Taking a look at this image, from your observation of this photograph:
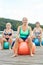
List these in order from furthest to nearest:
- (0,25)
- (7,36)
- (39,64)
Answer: (0,25) < (7,36) < (39,64)

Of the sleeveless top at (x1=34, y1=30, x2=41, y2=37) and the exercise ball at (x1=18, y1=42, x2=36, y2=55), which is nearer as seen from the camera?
the exercise ball at (x1=18, y1=42, x2=36, y2=55)

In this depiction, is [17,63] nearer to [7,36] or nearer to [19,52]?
[19,52]

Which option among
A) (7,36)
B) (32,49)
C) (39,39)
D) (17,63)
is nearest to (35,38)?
(39,39)

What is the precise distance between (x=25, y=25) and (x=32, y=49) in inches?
36.1

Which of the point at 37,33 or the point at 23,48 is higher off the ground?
the point at 37,33

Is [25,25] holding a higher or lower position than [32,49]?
higher

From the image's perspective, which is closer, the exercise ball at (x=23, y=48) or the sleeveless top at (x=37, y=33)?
the exercise ball at (x=23, y=48)

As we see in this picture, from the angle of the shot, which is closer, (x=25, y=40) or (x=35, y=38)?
(x=25, y=40)

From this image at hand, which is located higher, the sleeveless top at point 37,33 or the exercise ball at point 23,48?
the sleeveless top at point 37,33

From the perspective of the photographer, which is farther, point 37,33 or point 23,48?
point 37,33

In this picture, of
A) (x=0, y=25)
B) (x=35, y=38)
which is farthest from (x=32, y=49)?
(x=0, y=25)

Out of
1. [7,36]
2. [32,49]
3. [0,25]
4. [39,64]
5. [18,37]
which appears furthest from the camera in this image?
[0,25]

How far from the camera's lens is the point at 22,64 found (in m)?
6.75

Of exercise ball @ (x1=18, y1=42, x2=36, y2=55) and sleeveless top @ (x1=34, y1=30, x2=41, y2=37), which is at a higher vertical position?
sleeveless top @ (x1=34, y1=30, x2=41, y2=37)
